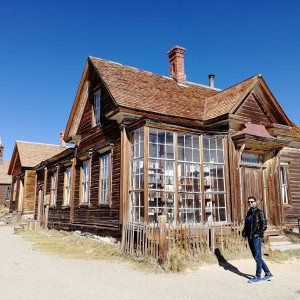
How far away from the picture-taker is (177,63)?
54.1ft

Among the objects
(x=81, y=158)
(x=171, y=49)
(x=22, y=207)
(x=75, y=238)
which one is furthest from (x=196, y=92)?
(x=22, y=207)

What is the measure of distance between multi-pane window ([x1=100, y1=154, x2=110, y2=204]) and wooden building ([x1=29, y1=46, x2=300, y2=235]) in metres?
0.04

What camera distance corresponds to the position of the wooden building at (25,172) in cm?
2473

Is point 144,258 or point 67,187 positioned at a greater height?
point 67,187

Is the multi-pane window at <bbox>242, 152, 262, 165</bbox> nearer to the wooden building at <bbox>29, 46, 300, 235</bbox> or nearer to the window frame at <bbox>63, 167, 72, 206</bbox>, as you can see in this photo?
the wooden building at <bbox>29, 46, 300, 235</bbox>

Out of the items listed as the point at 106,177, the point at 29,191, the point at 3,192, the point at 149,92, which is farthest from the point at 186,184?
the point at 3,192

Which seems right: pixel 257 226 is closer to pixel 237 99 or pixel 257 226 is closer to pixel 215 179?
pixel 215 179

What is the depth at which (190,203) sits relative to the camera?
11984mm

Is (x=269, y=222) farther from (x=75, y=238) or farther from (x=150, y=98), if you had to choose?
(x=75, y=238)

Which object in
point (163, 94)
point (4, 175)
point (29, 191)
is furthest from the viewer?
point (4, 175)

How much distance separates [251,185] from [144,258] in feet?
18.5

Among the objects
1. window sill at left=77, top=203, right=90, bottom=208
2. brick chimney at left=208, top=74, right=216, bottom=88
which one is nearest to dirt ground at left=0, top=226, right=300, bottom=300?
window sill at left=77, top=203, right=90, bottom=208

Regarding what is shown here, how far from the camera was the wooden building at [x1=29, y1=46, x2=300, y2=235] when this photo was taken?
10.6 m

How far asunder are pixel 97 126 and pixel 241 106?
20.0 ft
